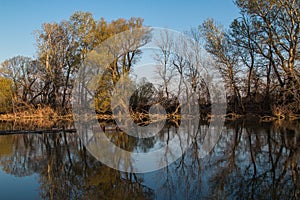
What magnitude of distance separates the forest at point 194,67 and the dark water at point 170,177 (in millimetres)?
11919

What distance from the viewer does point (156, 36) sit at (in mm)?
23109

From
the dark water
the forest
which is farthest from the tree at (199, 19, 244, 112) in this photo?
the dark water

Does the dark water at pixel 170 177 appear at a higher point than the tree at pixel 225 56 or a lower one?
lower

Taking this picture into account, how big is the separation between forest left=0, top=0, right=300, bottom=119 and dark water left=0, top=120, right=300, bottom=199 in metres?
11.9

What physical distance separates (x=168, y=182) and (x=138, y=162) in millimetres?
1745

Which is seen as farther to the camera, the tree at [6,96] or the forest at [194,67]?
the tree at [6,96]

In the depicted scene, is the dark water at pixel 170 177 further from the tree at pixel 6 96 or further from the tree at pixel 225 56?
the tree at pixel 6 96

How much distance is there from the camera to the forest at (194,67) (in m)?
17.8

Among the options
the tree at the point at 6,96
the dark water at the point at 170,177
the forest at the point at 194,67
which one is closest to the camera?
the dark water at the point at 170,177

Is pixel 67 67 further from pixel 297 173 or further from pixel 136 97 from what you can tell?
pixel 297 173

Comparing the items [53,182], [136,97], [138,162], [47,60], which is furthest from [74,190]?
[47,60]

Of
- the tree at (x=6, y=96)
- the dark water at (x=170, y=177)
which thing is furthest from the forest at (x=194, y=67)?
the dark water at (x=170, y=177)

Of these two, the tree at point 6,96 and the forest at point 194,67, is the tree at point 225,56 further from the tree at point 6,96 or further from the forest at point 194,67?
the tree at point 6,96

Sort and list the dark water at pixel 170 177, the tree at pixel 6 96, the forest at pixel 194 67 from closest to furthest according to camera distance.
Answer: the dark water at pixel 170 177 → the forest at pixel 194 67 → the tree at pixel 6 96
